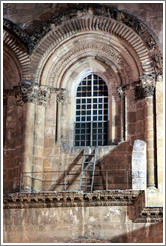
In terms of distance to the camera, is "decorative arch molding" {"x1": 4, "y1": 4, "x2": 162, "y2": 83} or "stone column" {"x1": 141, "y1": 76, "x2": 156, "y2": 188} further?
"decorative arch molding" {"x1": 4, "y1": 4, "x2": 162, "y2": 83}

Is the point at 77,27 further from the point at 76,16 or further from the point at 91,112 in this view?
the point at 91,112

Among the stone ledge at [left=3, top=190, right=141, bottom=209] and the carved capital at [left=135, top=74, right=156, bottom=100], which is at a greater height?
the carved capital at [left=135, top=74, right=156, bottom=100]

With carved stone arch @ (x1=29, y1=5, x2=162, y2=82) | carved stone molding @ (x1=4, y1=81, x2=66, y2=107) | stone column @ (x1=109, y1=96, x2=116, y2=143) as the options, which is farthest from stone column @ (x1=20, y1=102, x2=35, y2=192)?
stone column @ (x1=109, y1=96, x2=116, y2=143)

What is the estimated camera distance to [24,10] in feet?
97.1

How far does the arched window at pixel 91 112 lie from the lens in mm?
28266

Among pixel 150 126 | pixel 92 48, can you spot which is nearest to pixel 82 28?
pixel 92 48

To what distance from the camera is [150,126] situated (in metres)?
26.7

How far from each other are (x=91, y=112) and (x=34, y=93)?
8.59 feet

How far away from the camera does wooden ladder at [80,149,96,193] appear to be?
26750mm

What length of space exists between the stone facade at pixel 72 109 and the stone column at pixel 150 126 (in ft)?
0.13

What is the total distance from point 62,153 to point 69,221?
3.38 metres

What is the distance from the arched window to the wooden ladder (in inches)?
37.7

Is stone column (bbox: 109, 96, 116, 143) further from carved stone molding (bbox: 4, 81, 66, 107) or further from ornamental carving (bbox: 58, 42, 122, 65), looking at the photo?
carved stone molding (bbox: 4, 81, 66, 107)

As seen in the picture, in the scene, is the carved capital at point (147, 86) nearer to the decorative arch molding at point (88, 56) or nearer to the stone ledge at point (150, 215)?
the decorative arch molding at point (88, 56)
